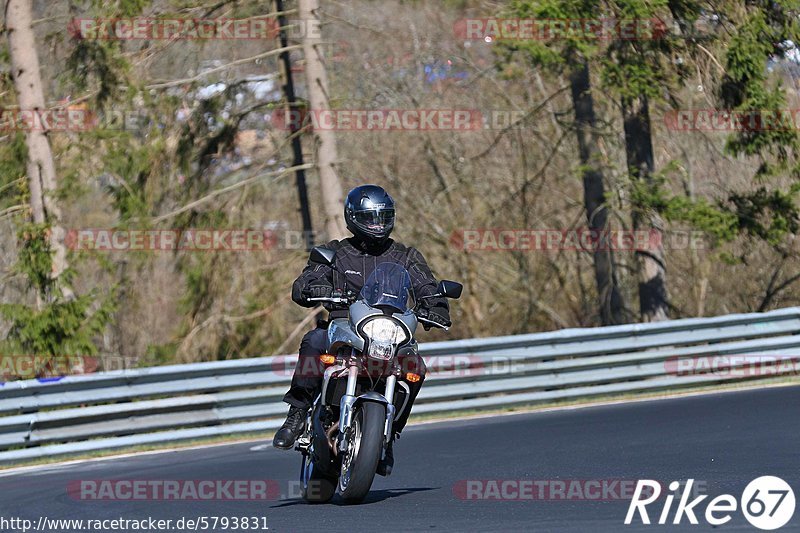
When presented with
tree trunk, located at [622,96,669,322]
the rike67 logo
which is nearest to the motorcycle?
the rike67 logo

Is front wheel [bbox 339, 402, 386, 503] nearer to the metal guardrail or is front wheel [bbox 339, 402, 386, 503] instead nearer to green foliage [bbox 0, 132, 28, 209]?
the metal guardrail

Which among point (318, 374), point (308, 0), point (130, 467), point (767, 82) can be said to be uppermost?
point (308, 0)

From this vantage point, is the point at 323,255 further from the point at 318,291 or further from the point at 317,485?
the point at 317,485

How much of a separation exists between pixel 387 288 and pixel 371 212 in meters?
0.57

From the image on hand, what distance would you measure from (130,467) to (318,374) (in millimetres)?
5175

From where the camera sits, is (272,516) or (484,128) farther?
(484,128)

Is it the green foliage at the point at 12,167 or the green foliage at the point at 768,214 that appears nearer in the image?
the green foliage at the point at 768,214

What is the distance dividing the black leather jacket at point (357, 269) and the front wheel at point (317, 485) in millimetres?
1066

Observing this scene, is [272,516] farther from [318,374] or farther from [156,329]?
[156,329]

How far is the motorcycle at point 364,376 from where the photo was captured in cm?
728

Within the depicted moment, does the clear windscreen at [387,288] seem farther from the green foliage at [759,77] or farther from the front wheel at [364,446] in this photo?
the green foliage at [759,77]

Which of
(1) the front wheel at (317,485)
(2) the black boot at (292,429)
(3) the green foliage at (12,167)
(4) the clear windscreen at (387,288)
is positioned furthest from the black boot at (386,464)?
(3) the green foliage at (12,167)


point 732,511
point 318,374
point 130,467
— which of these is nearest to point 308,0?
point 130,467

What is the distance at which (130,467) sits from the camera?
1249cm
